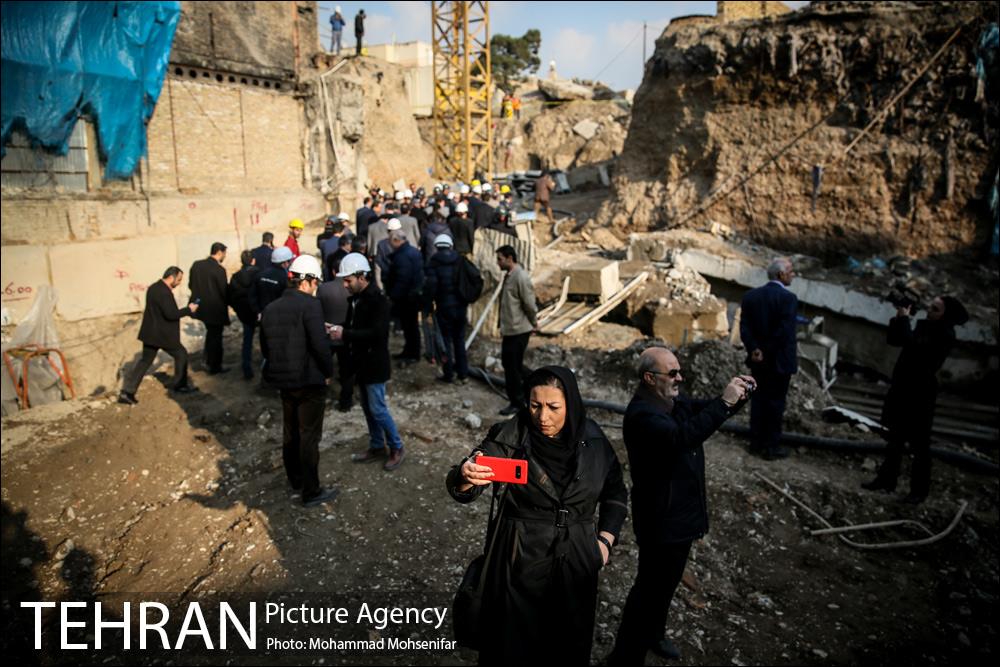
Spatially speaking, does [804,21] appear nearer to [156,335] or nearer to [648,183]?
[648,183]

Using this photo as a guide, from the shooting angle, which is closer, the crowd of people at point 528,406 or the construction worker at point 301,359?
the crowd of people at point 528,406

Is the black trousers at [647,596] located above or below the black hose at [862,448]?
above

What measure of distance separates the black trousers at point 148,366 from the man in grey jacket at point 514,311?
3986 mm

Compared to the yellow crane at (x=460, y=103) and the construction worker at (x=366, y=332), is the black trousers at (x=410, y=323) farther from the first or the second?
the yellow crane at (x=460, y=103)

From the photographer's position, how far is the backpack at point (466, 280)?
24.0ft

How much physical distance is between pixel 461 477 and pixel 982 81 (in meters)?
15.2

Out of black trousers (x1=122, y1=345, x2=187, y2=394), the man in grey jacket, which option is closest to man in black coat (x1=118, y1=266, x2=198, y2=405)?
black trousers (x1=122, y1=345, x2=187, y2=394)

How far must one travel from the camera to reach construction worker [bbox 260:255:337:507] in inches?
182

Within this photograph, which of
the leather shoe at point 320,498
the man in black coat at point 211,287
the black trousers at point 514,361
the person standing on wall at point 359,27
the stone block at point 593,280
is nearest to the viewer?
the leather shoe at point 320,498

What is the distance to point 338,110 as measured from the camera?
49.0 feet

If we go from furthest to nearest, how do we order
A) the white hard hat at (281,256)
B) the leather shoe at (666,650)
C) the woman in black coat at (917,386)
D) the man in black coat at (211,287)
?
the man in black coat at (211,287) < the white hard hat at (281,256) < the woman in black coat at (917,386) < the leather shoe at (666,650)

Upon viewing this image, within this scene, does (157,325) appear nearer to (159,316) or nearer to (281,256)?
(159,316)

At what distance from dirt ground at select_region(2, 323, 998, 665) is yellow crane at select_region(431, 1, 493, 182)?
2183 cm

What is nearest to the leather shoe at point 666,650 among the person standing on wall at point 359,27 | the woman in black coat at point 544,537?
the woman in black coat at point 544,537
